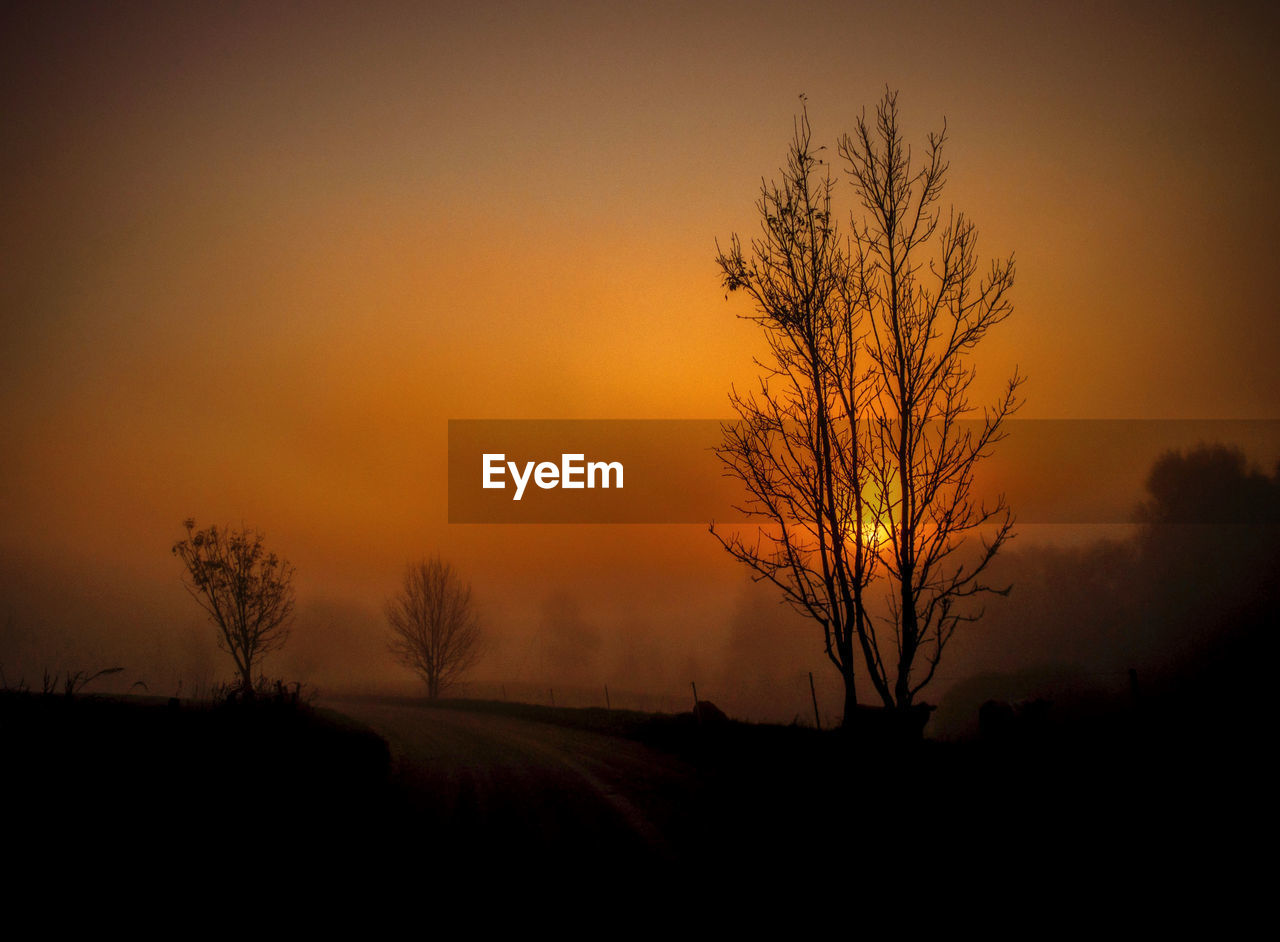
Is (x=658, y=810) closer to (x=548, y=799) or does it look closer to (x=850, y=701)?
(x=548, y=799)

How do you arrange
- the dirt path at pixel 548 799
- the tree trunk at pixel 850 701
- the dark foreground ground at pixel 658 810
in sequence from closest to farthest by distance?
the dark foreground ground at pixel 658 810
the dirt path at pixel 548 799
the tree trunk at pixel 850 701

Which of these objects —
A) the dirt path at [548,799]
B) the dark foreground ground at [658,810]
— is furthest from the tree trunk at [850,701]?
the dirt path at [548,799]

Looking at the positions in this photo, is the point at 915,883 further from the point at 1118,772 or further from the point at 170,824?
the point at 170,824

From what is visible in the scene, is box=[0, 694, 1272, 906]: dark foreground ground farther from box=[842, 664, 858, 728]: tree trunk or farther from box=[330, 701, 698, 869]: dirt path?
box=[842, 664, 858, 728]: tree trunk

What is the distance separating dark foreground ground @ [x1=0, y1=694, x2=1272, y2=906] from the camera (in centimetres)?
616

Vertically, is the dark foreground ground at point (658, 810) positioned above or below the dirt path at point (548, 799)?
above

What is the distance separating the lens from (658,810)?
9375 mm

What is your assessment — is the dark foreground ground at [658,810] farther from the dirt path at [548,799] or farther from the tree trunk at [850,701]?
the tree trunk at [850,701]

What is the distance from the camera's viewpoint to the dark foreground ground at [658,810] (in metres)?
6.16

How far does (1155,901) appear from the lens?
514cm

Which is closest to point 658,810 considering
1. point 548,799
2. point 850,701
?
point 548,799

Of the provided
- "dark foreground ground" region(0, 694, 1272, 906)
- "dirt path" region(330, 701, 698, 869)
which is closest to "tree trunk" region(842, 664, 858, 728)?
"dark foreground ground" region(0, 694, 1272, 906)

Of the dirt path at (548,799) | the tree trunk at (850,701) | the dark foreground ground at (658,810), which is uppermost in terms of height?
the tree trunk at (850,701)

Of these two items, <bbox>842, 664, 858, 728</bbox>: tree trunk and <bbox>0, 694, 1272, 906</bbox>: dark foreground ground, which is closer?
<bbox>0, 694, 1272, 906</bbox>: dark foreground ground
